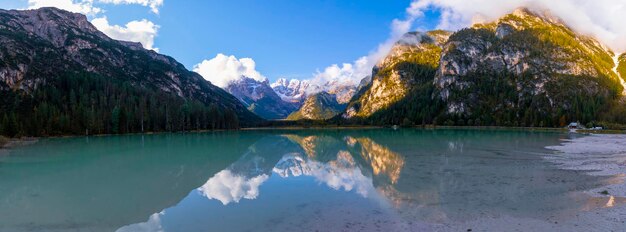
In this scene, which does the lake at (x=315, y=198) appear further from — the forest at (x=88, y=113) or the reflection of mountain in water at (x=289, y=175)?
the forest at (x=88, y=113)

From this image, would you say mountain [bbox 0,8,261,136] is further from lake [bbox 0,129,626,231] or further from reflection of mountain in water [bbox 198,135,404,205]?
reflection of mountain in water [bbox 198,135,404,205]

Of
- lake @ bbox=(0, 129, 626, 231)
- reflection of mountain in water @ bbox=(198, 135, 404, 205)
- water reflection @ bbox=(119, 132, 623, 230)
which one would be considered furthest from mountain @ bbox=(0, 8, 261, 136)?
water reflection @ bbox=(119, 132, 623, 230)

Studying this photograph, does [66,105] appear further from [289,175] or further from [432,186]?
[432,186]

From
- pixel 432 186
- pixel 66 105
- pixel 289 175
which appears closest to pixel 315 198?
pixel 432 186

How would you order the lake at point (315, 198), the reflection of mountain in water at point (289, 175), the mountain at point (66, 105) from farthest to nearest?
the mountain at point (66, 105) → the reflection of mountain in water at point (289, 175) → the lake at point (315, 198)

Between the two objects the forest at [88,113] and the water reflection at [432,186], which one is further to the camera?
the forest at [88,113]

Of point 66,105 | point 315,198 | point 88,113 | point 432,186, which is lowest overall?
point 315,198

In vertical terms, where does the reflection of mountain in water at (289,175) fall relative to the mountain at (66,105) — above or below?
below

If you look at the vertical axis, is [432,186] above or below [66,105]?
below

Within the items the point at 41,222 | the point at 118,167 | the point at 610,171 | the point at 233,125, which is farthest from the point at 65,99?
the point at 610,171

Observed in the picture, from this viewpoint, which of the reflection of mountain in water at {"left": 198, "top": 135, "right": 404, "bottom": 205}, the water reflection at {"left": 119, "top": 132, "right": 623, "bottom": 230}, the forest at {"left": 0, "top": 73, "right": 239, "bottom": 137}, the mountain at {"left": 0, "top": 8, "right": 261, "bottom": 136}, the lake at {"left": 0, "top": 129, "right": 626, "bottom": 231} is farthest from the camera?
the mountain at {"left": 0, "top": 8, "right": 261, "bottom": 136}

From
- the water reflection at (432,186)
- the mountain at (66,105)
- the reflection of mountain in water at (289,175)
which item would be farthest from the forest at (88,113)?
the water reflection at (432,186)

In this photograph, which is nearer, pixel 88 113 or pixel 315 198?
pixel 315 198

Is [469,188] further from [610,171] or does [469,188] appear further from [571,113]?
[571,113]
